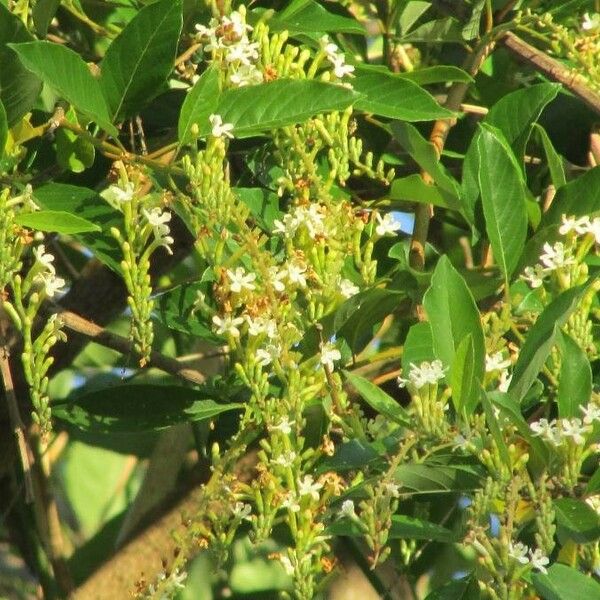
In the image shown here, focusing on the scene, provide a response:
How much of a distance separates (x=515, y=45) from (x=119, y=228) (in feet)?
1.68

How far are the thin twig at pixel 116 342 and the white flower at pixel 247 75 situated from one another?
Result: 0.27m

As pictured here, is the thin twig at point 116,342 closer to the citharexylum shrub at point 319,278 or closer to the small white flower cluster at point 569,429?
the citharexylum shrub at point 319,278

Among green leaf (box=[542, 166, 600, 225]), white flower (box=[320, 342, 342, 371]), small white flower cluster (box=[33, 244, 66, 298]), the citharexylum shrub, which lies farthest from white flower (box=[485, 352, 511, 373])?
small white flower cluster (box=[33, 244, 66, 298])

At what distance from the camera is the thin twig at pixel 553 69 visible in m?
1.34

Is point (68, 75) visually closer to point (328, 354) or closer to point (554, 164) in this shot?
point (328, 354)

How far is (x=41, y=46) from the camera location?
3.34 ft

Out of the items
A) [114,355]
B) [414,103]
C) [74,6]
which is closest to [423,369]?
[414,103]

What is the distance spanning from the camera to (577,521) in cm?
93

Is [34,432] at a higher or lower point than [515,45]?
lower

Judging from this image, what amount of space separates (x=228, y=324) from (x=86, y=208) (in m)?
0.22

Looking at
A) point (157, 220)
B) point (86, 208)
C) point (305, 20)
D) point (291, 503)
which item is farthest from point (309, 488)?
point (305, 20)

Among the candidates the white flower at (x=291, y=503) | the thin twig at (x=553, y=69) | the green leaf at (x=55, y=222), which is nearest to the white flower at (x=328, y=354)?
the white flower at (x=291, y=503)

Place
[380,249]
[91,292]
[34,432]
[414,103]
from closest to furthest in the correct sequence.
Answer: [414,103], [380,249], [34,432], [91,292]

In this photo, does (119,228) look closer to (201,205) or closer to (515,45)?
(201,205)
